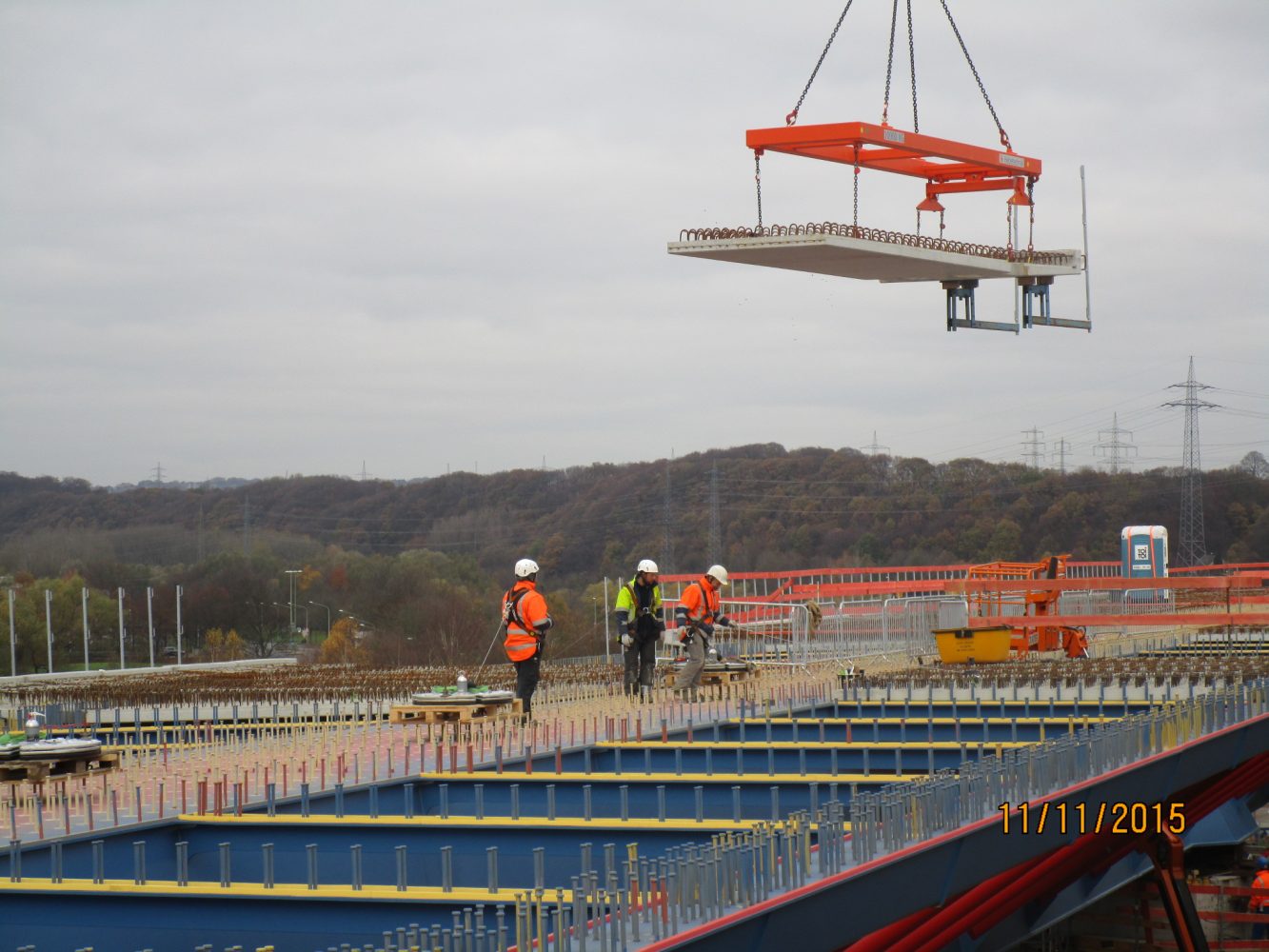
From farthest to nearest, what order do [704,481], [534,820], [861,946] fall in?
[704,481], [534,820], [861,946]

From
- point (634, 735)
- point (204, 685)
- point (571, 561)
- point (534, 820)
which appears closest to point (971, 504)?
point (571, 561)

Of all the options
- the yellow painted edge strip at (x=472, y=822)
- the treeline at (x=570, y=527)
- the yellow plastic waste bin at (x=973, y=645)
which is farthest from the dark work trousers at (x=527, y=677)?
the treeline at (x=570, y=527)

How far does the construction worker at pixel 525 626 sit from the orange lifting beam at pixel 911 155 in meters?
5.96

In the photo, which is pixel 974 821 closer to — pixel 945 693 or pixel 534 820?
pixel 534 820

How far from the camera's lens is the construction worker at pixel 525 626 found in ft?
70.2

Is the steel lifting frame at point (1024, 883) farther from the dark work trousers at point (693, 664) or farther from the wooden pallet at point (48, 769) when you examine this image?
the wooden pallet at point (48, 769)

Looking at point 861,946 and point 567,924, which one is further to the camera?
point 861,946

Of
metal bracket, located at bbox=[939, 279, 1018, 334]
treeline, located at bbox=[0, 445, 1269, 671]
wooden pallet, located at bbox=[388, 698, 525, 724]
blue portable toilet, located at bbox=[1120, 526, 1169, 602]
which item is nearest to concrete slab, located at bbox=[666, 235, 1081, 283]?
metal bracket, located at bbox=[939, 279, 1018, 334]

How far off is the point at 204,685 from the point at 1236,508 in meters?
78.1

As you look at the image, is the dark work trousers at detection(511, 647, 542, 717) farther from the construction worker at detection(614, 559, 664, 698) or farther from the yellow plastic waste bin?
the yellow plastic waste bin

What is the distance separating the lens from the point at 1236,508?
98.9 m

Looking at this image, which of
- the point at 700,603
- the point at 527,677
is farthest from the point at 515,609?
the point at 700,603

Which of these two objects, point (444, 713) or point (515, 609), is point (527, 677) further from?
point (444, 713)
